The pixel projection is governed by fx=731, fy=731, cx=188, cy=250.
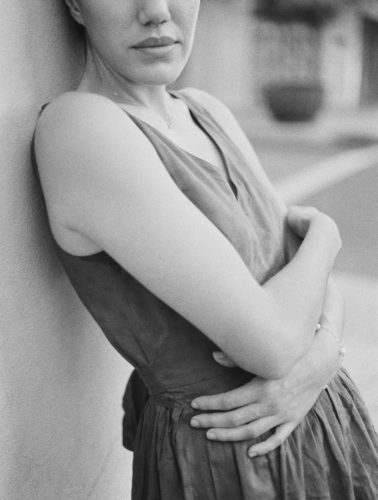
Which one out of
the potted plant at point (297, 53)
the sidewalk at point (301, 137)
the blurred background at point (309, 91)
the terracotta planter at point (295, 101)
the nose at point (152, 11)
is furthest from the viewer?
the potted plant at point (297, 53)

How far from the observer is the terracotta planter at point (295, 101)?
15.1m

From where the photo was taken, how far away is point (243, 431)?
1214 mm

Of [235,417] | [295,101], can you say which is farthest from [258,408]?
[295,101]

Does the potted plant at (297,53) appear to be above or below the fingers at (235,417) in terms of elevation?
below

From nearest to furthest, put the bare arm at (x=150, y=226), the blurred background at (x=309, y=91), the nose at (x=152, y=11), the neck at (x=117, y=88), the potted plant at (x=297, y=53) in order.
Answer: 1. the bare arm at (x=150, y=226)
2. the nose at (x=152, y=11)
3. the neck at (x=117, y=88)
4. the blurred background at (x=309, y=91)
5. the potted plant at (x=297, y=53)

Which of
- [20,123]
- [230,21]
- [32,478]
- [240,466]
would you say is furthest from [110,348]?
[230,21]

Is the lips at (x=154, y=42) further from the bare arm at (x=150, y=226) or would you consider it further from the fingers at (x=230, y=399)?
the fingers at (x=230, y=399)

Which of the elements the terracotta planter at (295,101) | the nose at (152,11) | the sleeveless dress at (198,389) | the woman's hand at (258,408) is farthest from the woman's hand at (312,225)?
the terracotta planter at (295,101)

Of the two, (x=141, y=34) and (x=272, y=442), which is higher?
(x=141, y=34)

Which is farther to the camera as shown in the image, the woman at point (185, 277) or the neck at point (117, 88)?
the neck at point (117, 88)

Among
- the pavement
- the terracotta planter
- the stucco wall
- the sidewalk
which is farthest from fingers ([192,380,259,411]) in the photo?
the terracotta planter

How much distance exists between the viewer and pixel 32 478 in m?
1.28

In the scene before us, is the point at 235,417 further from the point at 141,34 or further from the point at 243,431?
the point at 141,34

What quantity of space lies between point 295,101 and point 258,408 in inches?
567
